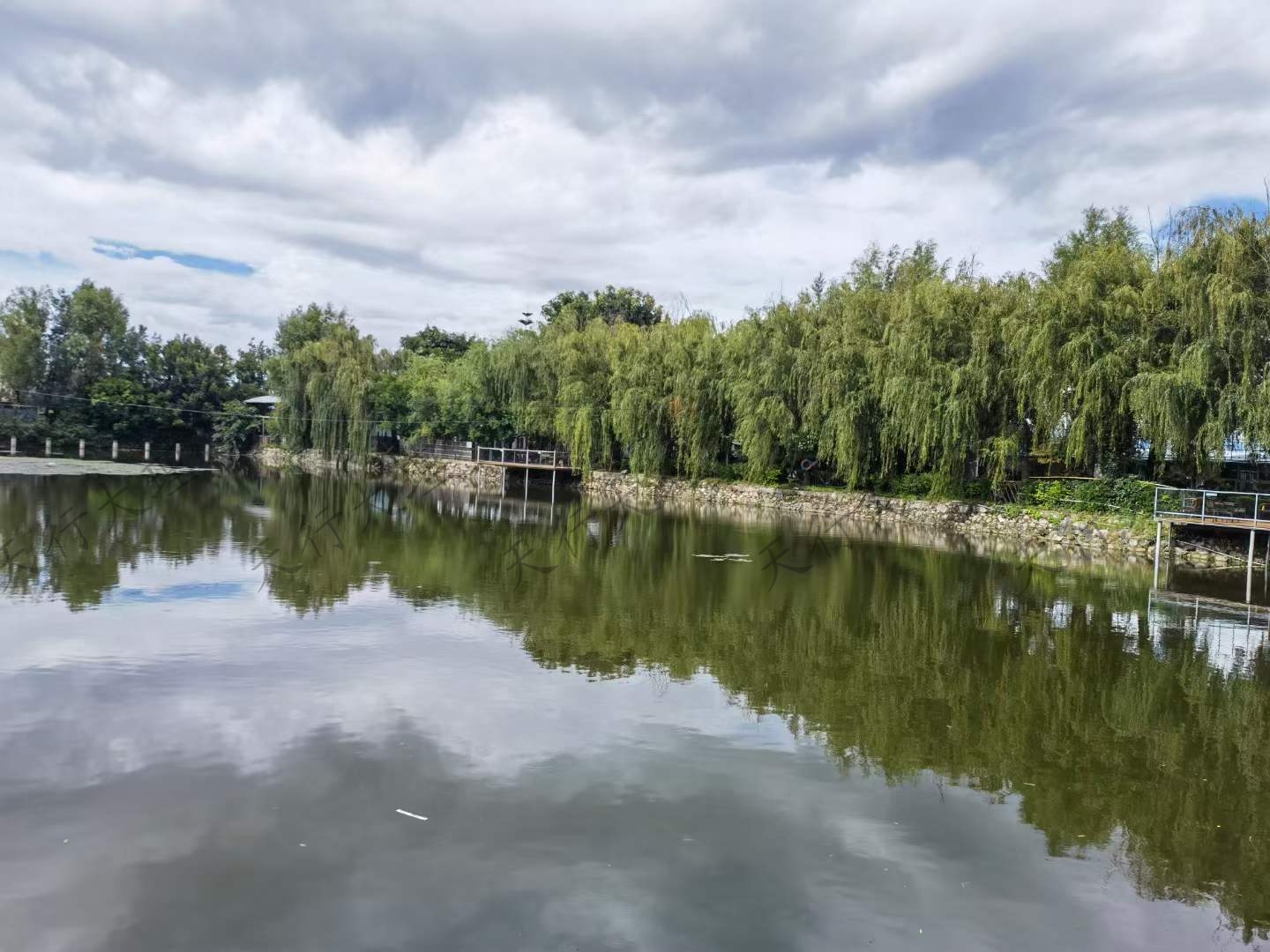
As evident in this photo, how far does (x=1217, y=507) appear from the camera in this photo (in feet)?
58.2

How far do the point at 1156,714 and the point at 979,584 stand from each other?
7.68 m

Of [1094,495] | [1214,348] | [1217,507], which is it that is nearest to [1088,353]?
[1214,348]

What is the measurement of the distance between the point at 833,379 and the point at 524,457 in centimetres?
1768

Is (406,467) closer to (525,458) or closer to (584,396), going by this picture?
(525,458)

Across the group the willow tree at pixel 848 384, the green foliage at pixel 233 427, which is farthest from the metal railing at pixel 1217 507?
the green foliage at pixel 233 427

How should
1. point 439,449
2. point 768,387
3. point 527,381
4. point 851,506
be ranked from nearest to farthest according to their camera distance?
1. point 851,506
2. point 768,387
3. point 527,381
4. point 439,449

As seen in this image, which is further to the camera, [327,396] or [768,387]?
[327,396]

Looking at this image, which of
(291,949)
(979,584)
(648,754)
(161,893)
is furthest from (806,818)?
(979,584)

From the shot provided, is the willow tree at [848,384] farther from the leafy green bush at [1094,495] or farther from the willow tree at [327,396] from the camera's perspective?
the willow tree at [327,396]

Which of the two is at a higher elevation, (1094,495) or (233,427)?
(233,427)

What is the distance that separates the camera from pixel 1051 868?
17.6 feet

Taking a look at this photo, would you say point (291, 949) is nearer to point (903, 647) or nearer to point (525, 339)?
point (903, 647)

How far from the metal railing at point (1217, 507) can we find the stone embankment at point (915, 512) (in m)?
2.19

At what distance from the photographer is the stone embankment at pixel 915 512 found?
2227cm
